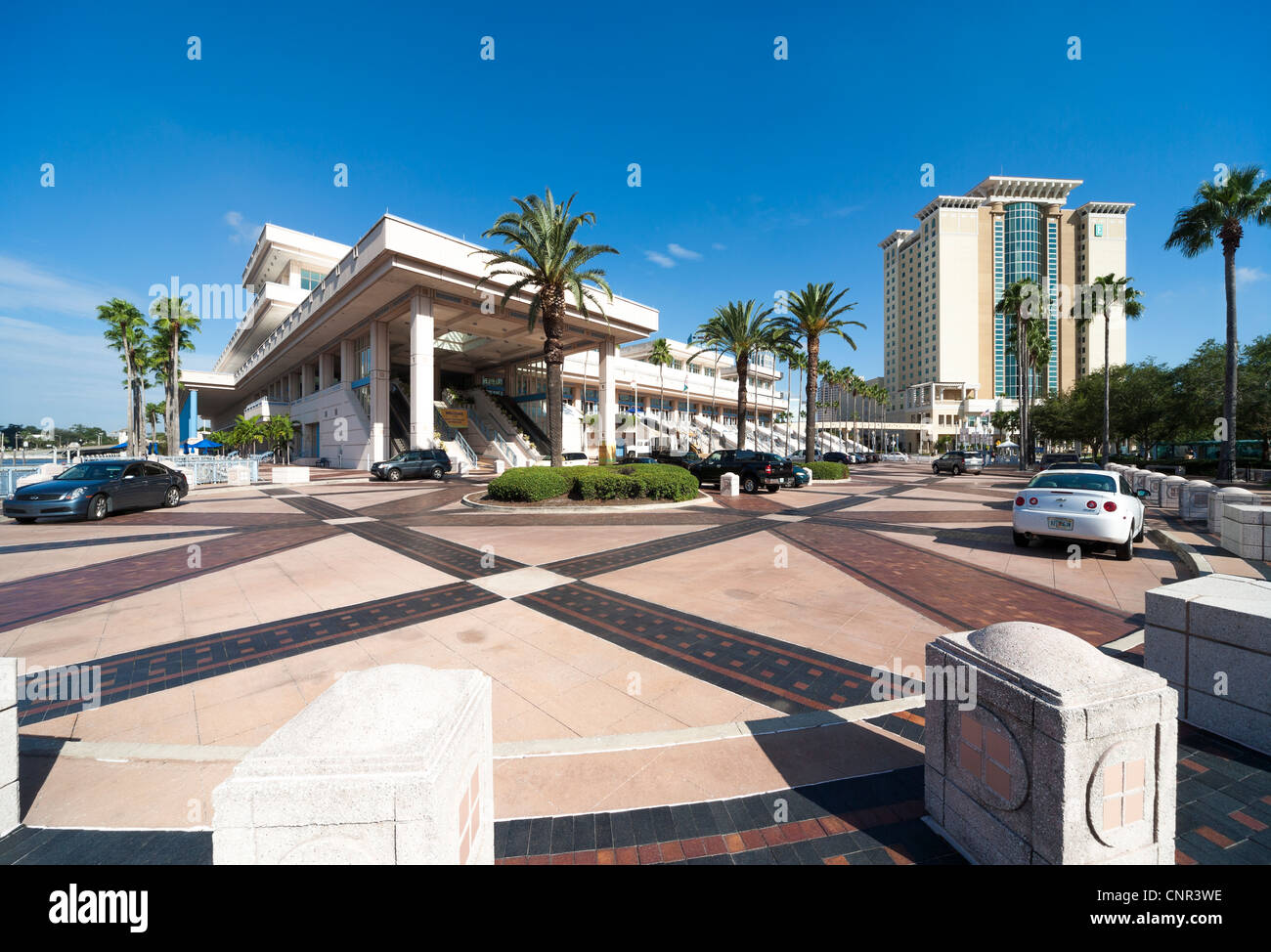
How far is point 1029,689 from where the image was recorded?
208cm

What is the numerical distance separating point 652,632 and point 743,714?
1754 mm

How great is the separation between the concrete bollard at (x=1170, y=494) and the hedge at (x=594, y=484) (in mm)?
13824

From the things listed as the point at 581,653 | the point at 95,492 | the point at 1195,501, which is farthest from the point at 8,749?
the point at 1195,501

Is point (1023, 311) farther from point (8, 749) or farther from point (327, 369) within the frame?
point (327, 369)

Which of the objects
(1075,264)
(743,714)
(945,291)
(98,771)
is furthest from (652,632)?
(1075,264)

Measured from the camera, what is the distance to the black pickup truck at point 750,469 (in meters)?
22.4

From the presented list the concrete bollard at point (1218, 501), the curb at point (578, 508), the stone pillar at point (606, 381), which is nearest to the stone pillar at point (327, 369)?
the stone pillar at point (606, 381)

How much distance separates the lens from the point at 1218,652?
11.1 ft

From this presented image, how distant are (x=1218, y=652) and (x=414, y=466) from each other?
1161 inches

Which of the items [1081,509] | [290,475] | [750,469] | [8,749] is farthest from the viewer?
[290,475]

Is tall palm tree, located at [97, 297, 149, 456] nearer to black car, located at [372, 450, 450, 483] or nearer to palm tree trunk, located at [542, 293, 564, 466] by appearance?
black car, located at [372, 450, 450, 483]

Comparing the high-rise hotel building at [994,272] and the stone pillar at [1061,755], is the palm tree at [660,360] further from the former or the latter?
Result: the high-rise hotel building at [994,272]
